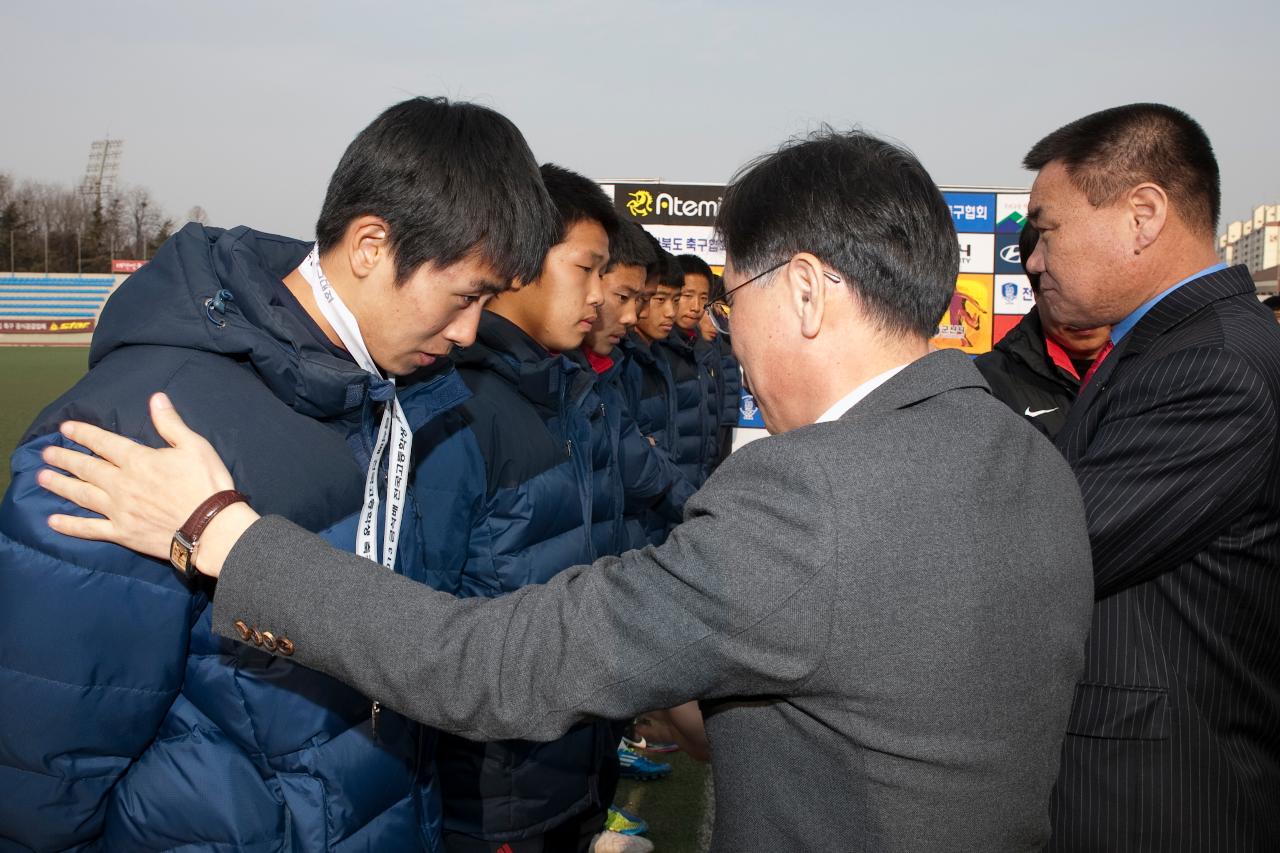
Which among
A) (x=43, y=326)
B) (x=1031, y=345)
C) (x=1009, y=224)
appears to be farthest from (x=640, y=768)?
(x=43, y=326)

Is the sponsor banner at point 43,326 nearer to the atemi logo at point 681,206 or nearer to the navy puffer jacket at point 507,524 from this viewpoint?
the atemi logo at point 681,206

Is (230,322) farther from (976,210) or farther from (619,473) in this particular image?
(976,210)

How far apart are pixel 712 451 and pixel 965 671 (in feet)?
23.1

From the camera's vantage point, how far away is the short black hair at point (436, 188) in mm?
1989

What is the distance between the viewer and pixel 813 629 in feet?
4.18

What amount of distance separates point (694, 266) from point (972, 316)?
3.35 meters

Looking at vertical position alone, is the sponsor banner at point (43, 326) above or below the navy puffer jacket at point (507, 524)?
above

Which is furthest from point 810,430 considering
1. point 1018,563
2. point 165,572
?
point 165,572

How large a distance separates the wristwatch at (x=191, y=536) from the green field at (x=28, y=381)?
8.70m

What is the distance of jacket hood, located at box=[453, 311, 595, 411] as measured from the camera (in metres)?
3.08

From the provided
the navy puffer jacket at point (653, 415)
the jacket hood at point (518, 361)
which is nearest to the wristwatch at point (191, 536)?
the jacket hood at point (518, 361)

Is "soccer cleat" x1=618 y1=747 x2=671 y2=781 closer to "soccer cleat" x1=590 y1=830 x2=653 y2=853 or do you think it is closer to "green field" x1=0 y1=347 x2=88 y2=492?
"soccer cleat" x1=590 y1=830 x2=653 y2=853

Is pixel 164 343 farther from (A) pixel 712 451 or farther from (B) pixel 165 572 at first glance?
(A) pixel 712 451

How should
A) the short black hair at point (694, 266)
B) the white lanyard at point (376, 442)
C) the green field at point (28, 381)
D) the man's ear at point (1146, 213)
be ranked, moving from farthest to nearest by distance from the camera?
1. the green field at point (28, 381)
2. the short black hair at point (694, 266)
3. the man's ear at point (1146, 213)
4. the white lanyard at point (376, 442)
